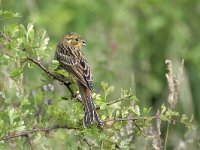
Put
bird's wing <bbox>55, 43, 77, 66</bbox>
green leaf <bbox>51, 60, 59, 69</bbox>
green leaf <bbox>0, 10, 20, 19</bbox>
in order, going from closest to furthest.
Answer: green leaf <bbox>0, 10, 20, 19</bbox> < green leaf <bbox>51, 60, 59, 69</bbox> < bird's wing <bbox>55, 43, 77, 66</bbox>

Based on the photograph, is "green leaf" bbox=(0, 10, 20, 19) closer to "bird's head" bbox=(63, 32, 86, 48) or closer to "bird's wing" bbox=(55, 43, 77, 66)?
"bird's wing" bbox=(55, 43, 77, 66)

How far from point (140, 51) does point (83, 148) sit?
554 cm

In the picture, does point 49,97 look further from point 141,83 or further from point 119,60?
point 141,83

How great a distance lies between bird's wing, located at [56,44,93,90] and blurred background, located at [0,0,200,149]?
328 cm

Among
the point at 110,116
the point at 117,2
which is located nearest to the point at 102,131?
the point at 110,116

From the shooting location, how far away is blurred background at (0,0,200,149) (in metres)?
9.94

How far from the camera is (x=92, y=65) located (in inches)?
343

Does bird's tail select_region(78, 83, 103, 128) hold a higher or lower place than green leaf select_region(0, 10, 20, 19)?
lower

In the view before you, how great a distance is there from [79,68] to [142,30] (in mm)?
5256

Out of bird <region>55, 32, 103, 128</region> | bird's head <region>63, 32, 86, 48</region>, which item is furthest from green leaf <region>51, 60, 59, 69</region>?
bird's head <region>63, 32, 86, 48</region>

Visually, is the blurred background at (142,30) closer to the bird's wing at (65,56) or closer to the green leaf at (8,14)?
the bird's wing at (65,56)

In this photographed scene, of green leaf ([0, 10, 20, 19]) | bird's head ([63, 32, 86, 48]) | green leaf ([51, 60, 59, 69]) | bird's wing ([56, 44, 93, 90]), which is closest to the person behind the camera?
green leaf ([0, 10, 20, 19])

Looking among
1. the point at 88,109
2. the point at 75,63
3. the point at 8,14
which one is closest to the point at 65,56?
the point at 75,63

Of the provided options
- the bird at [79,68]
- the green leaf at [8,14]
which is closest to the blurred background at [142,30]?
the bird at [79,68]
